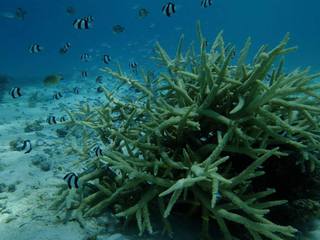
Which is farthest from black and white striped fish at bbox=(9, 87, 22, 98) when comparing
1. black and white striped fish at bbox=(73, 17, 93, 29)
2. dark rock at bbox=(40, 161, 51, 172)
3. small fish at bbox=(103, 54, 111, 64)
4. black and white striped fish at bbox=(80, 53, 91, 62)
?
black and white striped fish at bbox=(80, 53, 91, 62)

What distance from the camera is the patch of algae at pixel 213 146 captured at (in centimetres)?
369

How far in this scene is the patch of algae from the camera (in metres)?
3.69

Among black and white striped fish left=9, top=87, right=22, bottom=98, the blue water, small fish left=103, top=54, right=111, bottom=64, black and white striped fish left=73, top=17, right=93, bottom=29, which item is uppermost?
the blue water

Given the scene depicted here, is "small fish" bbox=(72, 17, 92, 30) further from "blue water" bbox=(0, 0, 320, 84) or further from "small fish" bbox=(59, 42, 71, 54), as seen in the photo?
"blue water" bbox=(0, 0, 320, 84)

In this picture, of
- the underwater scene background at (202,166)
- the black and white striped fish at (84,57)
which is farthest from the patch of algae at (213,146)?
the black and white striped fish at (84,57)

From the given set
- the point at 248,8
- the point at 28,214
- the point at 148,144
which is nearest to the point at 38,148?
the point at 28,214

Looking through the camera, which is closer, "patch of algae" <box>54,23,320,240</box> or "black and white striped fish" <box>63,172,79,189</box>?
"patch of algae" <box>54,23,320,240</box>

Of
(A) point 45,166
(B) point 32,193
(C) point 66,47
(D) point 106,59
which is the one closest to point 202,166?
(B) point 32,193

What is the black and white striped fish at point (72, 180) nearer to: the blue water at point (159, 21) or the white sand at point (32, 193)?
the white sand at point (32, 193)

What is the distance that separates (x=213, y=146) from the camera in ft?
13.1

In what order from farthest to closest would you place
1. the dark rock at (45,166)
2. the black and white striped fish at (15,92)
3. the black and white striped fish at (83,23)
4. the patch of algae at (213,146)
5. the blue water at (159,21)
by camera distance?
the blue water at (159,21) → the black and white striped fish at (83,23) → the black and white striped fish at (15,92) → the dark rock at (45,166) → the patch of algae at (213,146)

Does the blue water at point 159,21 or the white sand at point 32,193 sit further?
the blue water at point 159,21

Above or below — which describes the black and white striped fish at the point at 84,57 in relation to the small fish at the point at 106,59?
above

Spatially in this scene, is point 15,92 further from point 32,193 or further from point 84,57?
point 32,193
